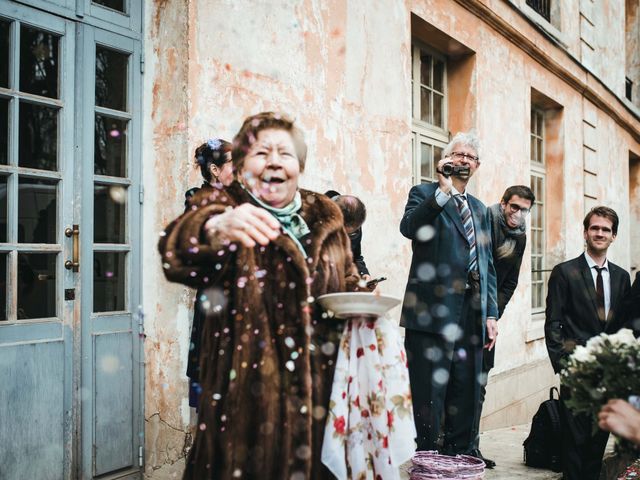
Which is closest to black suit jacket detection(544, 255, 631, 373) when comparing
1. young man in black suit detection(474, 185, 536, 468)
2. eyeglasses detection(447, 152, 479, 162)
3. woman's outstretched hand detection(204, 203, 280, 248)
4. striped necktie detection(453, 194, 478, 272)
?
young man in black suit detection(474, 185, 536, 468)

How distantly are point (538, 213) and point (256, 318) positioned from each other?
331 inches

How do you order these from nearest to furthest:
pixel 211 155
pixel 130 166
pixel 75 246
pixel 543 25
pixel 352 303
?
pixel 352 303, pixel 211 155, pixel 75 246, pixel 130 166, pixel 543 25

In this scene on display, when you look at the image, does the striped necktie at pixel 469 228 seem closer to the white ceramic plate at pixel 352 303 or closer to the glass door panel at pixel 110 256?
the white ceramic plate at pixel 352 303

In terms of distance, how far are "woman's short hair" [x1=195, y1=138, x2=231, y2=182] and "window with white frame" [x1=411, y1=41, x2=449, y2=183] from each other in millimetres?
3615

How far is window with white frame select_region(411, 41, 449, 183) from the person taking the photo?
6.99m

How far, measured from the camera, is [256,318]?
2.34 meters

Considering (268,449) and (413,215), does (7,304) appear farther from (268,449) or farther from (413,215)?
(413,215)

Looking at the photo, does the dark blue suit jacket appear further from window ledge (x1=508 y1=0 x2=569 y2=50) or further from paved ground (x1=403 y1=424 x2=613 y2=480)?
window ledge (x1=508 y1=0 x2=569 y2=50)

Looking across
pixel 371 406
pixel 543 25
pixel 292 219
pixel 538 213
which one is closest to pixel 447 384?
pixel 371 406

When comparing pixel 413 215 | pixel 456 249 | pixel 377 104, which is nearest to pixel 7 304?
pixel 413 215

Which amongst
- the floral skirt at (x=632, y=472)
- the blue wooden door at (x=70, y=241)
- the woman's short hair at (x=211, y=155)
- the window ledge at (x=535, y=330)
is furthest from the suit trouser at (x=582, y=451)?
the window ledge at (x=535, y=330)

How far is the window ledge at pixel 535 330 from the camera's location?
8.36 m

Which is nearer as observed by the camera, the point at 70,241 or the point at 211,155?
the point at 211,155

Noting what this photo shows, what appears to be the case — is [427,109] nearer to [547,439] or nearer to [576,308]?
[576,308]
